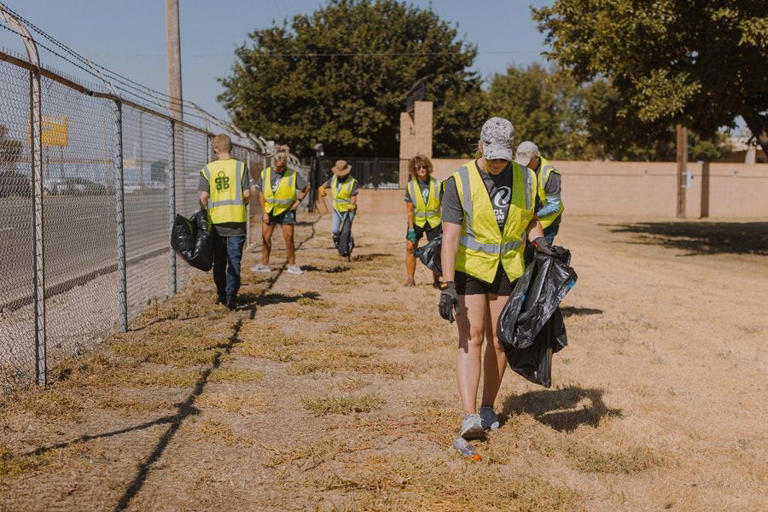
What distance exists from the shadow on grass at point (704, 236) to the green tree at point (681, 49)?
130 inches

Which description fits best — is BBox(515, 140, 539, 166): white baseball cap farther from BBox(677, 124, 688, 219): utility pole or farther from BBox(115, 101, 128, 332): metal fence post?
BBox(677, 124, 688, 219): utility pole

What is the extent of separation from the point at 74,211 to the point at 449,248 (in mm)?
4070

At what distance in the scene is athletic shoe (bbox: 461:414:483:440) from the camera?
4.64m

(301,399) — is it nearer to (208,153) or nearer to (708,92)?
(208,153)

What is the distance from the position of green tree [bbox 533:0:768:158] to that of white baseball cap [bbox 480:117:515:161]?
1334 cm

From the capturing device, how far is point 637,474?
14.5 ft

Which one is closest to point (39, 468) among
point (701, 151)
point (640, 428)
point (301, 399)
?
point (301, 399)

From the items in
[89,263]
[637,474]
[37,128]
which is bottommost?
[637,474]

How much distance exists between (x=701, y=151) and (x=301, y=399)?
64795mm

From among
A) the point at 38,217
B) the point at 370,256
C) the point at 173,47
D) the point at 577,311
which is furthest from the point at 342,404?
the point at 173,47

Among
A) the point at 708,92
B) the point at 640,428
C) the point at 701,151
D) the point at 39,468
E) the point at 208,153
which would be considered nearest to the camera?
the point at 39,468

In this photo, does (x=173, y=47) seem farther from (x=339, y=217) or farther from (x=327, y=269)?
(x=327, y=269)

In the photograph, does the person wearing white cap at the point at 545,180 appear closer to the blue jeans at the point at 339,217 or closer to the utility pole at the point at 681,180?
the blue jeans at the point at 339,217

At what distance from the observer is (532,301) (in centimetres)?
482
